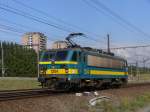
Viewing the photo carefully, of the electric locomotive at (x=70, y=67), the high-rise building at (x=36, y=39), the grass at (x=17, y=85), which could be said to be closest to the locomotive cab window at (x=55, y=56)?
the electric locomotive at (x=70, y=67)

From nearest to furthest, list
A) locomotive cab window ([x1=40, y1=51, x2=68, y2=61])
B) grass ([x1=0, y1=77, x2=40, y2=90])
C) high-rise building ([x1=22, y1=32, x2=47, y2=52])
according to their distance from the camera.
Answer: locomotive cab window ([x1=40, y1=51, x2=68, y2=61]), grass ([x1=0, y1=77, x2=40, y2=90]), high-rise building ([x1=22, y1=32, x2=47, y2=52])

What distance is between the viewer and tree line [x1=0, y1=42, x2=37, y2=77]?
104988 mm

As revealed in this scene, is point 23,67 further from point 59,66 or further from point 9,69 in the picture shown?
point 59,66

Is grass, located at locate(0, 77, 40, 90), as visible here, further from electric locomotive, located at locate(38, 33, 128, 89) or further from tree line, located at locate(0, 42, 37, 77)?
tree line, located at locate(0, 42, 37, 77)

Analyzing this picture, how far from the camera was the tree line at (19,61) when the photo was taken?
105 m

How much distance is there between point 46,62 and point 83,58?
2630mm

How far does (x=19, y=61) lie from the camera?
107625 mm

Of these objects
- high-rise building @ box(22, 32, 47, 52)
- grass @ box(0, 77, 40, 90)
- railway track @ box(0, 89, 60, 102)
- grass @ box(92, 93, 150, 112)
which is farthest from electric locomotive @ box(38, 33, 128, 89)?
high-rise building @ box(22, 32, 47, 52)

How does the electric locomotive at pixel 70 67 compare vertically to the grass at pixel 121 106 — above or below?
above

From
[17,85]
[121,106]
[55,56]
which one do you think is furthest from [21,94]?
[17,85]

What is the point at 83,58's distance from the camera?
27.5m

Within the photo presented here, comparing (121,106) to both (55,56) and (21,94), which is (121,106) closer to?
(21,94)

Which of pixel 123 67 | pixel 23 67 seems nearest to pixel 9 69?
pixel 23 67

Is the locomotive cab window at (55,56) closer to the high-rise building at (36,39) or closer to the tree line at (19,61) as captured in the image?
the high-rise building at (36,39)
